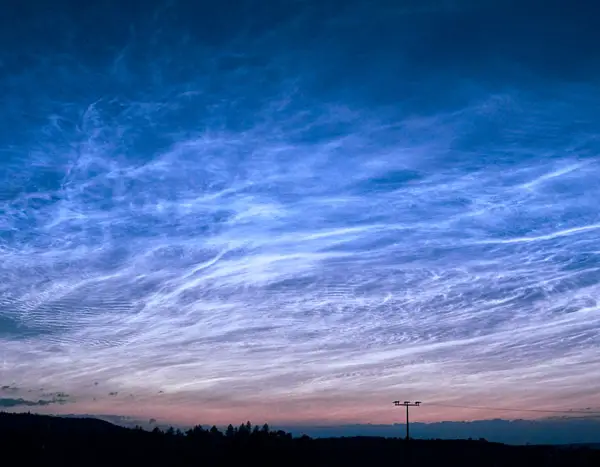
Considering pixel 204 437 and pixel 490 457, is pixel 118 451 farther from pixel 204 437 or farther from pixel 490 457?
pixel 490 457

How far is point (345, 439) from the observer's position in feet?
444

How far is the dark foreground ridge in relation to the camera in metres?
80.7

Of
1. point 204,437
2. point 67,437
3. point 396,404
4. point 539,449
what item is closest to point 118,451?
point 67,437

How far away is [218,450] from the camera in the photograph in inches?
3588

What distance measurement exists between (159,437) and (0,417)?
24.6 m

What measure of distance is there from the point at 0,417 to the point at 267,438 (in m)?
43.3

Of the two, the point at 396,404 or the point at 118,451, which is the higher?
the point at 396,404

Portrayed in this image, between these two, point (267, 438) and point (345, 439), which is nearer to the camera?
point (267, 438)

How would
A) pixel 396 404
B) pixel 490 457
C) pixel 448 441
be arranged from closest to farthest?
pixel 396 404 → pixel 490 457 → pixel 448 441

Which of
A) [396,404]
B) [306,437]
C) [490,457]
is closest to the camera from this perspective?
Answer: [306,437]

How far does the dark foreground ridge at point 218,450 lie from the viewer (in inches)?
3175

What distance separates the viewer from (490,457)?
389 feet

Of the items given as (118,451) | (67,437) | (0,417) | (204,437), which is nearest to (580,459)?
(204,437)

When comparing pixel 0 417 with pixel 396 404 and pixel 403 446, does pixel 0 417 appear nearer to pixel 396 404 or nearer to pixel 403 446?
pixel 396 404
